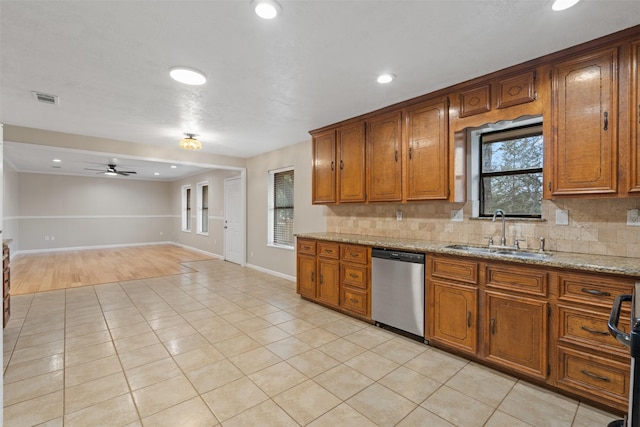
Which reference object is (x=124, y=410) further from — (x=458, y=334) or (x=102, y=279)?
(x=102, y=279)

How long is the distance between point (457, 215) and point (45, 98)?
457 centimetres

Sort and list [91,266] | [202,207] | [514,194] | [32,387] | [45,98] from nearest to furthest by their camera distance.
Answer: [32,387] → [514,194] → [45,98] → [91,266] → [202,207]

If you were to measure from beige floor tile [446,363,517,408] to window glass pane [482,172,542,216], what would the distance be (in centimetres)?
147

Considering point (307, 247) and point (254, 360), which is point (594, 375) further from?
point (307, 247)

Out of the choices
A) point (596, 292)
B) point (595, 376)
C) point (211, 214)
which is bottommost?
point (595, 376)

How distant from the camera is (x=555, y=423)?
70.2 inches

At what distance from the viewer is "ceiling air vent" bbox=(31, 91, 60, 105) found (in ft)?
9.84

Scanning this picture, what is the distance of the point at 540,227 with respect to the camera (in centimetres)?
255

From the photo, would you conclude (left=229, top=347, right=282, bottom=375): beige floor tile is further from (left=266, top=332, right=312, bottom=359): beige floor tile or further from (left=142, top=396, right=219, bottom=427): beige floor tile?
(left=142, top=396, right=219, bottom=427): beige floor tile

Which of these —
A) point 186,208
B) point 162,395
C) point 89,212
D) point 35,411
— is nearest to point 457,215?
point 162,395

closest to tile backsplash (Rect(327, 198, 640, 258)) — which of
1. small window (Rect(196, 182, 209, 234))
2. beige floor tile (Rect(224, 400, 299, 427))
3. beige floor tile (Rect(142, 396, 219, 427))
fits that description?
beige floor tile (Rect(224, 400, 299, 427))

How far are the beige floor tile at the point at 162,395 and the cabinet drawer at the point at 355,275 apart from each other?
6.40 feet

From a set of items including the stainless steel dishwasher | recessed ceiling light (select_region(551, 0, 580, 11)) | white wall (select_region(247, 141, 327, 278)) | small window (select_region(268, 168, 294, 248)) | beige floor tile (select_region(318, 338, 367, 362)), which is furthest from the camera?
small window (select_region(268, 168, 294, 248))

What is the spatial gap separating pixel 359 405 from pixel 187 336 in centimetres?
195
